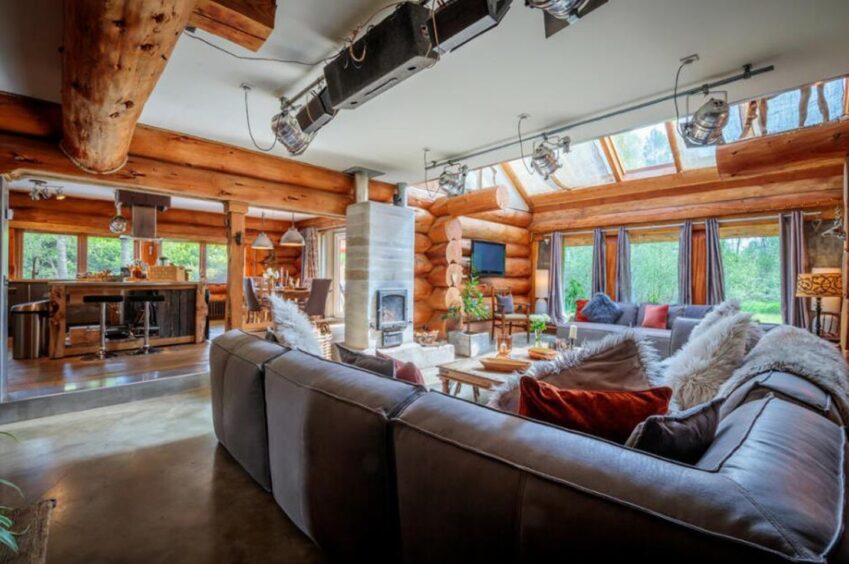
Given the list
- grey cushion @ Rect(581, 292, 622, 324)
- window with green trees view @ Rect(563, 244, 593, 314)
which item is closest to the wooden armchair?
grey cushion @ Rect(581, 292, 622, 324)

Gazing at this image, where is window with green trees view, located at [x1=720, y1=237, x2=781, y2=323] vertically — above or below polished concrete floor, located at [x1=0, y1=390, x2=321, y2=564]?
above

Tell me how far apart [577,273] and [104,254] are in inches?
369

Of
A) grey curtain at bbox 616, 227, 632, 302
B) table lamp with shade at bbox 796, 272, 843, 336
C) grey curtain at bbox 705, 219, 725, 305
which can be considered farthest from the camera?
grey curtain at bbox 616, 227, 632, 302

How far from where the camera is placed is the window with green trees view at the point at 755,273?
573 centimetres

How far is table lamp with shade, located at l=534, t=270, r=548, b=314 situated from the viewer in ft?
25.5

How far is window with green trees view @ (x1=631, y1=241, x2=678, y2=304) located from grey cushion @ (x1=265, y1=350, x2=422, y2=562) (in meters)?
6.80

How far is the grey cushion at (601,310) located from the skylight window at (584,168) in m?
2.25

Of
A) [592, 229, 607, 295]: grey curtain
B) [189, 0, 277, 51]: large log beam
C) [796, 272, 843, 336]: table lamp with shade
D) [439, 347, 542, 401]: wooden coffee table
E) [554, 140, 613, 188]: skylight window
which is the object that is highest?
[554, 140, 613, 188]: skylight window

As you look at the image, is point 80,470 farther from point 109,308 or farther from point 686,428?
point 109,308

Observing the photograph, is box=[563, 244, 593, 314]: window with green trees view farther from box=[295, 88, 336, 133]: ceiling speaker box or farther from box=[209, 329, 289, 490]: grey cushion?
box=[209, 329, 289, 490]: grey cushion

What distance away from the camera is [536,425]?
1000 millimetres

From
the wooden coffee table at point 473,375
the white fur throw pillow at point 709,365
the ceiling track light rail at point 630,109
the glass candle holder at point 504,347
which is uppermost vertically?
the ceiling track light rail at point 630,109

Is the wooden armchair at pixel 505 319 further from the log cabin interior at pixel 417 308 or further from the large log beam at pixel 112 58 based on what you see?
the large log beam at pixel 112 58

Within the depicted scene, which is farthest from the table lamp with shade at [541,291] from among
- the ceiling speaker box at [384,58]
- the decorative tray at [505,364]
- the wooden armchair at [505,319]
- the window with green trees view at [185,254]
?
the window with green trees view at [185,254]
